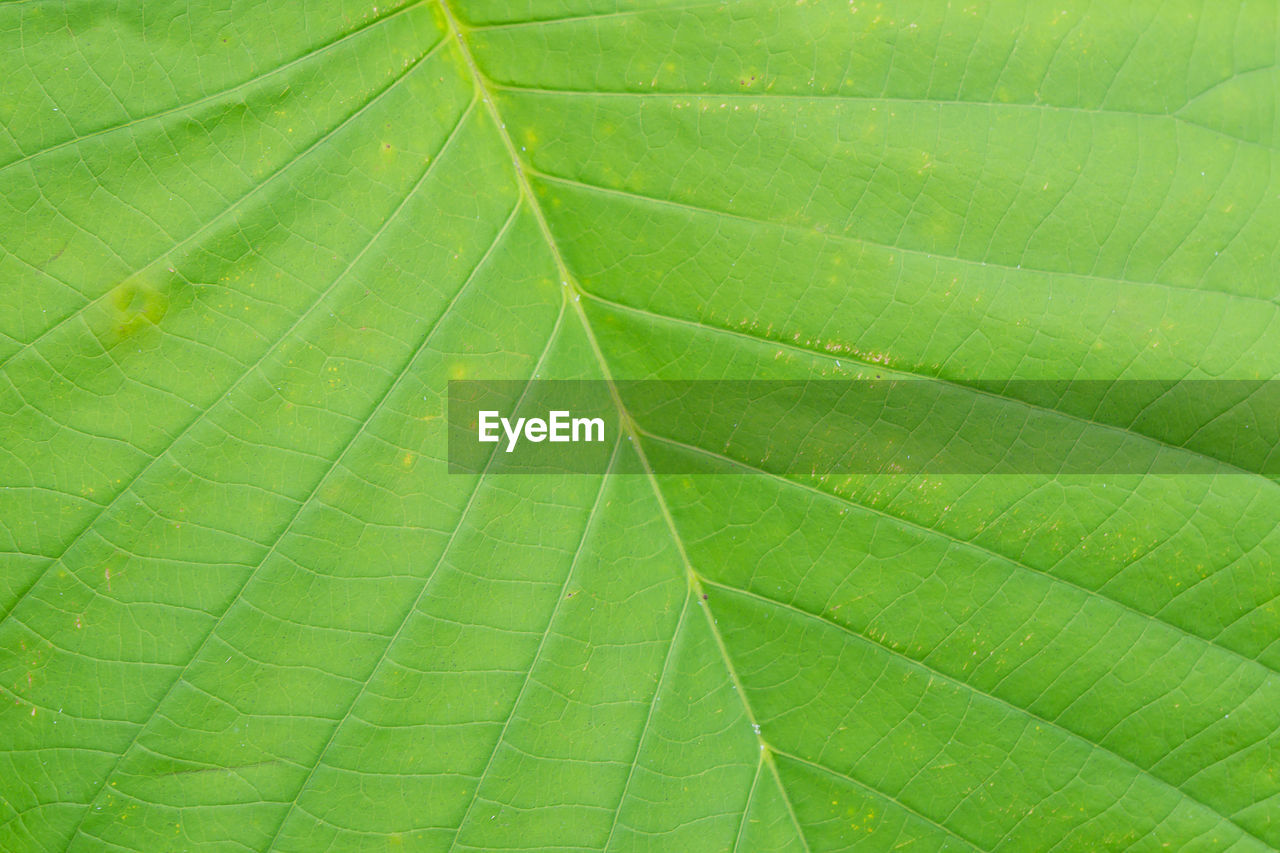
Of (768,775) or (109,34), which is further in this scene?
(768,775)

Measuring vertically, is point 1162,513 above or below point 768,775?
above

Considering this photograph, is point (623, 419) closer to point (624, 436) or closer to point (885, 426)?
point (624, 436)

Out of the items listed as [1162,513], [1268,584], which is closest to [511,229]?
[1162,513]

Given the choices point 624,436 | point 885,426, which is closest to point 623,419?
point 624,436

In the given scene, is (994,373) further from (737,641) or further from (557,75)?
(557,75)

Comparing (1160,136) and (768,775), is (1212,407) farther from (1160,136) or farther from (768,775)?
(768,775)

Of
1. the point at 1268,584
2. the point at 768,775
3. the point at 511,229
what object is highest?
the point at 511,229
